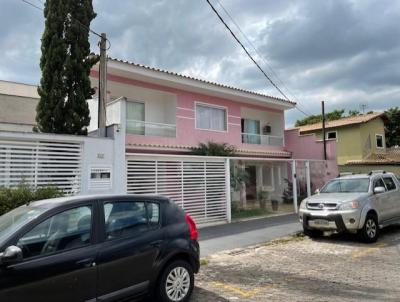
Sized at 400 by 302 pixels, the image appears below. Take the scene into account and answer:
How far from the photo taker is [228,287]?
6223 mm

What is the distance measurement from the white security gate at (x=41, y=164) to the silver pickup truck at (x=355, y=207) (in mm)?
6411

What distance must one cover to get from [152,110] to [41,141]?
26.9 ft

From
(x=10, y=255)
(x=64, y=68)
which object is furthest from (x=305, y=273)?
(x=64, y=68)

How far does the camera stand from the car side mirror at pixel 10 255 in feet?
11.7

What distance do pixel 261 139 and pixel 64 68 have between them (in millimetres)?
12803

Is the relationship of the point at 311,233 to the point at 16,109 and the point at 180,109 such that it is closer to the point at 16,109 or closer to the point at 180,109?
the point at 180,109

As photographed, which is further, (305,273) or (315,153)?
(315,153)

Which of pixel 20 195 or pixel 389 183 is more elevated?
pixel 389 183

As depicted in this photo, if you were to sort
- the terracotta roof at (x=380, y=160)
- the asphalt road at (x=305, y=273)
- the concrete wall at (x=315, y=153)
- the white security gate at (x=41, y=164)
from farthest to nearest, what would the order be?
the terracotta roof at (x=380, y=160), the concrete wall at (x=315, y=153), the white security gate at (x=41, y=164), the asphalt road at (x=305, y=273)

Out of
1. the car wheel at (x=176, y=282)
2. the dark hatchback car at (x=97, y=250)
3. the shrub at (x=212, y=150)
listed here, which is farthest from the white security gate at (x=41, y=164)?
the shrub at (x=212, y=150)

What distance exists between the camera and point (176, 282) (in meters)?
5.12

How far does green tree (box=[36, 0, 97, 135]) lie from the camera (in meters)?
11.8

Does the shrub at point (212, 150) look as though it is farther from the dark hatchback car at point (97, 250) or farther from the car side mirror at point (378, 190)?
the dark hatchback car at point (97, 250)

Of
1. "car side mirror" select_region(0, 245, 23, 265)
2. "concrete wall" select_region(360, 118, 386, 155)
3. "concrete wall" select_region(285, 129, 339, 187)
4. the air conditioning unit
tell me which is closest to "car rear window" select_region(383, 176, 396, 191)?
"concrete wall" select_region(285, 129, 339, 187)
